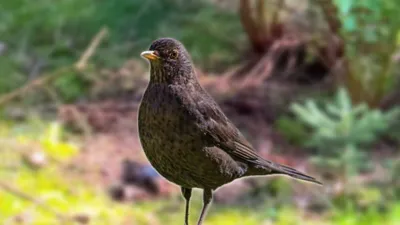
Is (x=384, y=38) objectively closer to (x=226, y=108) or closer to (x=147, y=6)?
(x=226, y=108)

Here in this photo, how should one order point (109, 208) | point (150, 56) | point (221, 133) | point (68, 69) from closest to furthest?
point (150, 56)
point (221, 133)
point (68, 69)
point (109, 208)

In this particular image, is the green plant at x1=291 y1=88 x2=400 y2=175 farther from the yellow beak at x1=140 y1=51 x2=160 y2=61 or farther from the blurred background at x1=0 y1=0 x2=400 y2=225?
the yellow beak at x1=140 y1=51 x2=160 y2=61

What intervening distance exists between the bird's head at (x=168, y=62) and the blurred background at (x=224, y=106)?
226cm

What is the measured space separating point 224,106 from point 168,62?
397 cm

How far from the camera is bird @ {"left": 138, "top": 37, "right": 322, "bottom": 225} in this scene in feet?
4.89

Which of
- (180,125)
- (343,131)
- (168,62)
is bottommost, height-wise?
(180,125)

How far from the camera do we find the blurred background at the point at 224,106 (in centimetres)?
453

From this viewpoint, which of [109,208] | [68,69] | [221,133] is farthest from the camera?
[109,208]

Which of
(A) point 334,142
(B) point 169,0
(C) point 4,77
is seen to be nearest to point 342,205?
(A) point 334,142

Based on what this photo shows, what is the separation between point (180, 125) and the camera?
1.51 metres

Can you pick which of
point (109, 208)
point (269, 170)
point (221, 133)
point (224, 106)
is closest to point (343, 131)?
point (224, 106)

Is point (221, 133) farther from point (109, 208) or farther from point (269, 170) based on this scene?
point (109, 208)

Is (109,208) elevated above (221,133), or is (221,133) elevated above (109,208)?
(109,208)

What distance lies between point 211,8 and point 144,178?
1.88 metres
